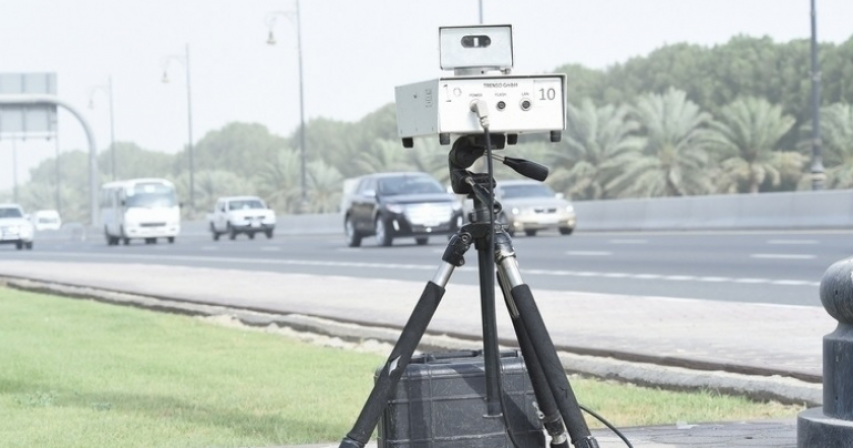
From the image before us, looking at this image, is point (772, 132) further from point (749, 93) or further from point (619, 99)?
point (619, 99)

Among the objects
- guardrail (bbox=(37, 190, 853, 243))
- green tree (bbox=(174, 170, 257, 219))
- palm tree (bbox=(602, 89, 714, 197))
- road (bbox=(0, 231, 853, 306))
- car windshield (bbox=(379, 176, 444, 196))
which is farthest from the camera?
green tree (bbox=(174, 170, 257, 219))

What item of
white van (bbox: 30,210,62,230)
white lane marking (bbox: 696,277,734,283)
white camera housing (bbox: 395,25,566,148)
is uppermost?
white camera housing (bbox: 395,25,566,148)

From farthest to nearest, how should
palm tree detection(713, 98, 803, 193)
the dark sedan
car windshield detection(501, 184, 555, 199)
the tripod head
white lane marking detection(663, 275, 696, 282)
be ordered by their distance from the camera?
palm tree detection(713, 98, 803, 193), car windshield detection(501, 184, 555, 199), the dark sedan, white lane marking detection(663, 275, 696, 282), the tripod head

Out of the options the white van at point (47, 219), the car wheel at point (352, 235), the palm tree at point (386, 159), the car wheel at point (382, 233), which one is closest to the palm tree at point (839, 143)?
the palm tree at point (386, 159)

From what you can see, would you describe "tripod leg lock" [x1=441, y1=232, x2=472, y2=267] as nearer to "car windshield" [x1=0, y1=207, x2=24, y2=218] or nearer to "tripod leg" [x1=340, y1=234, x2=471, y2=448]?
"tripod leg" [x1=340, y1=234, x2=471, y2=448]

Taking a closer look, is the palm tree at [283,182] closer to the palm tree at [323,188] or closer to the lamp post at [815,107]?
the palm tree at [323,188]

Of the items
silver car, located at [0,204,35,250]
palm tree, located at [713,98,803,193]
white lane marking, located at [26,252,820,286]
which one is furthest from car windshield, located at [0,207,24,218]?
palm tree, located at [713,98,803,193]

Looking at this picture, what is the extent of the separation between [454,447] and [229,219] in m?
54.4

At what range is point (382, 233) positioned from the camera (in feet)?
119

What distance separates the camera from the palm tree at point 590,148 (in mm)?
76000

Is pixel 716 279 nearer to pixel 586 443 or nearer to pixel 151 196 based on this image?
pixel 586 443

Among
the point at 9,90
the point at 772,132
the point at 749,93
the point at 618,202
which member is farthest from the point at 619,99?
the point at 618,202

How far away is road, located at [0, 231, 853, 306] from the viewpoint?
59.0 ft

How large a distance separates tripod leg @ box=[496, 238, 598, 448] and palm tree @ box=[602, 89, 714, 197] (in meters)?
66.2
